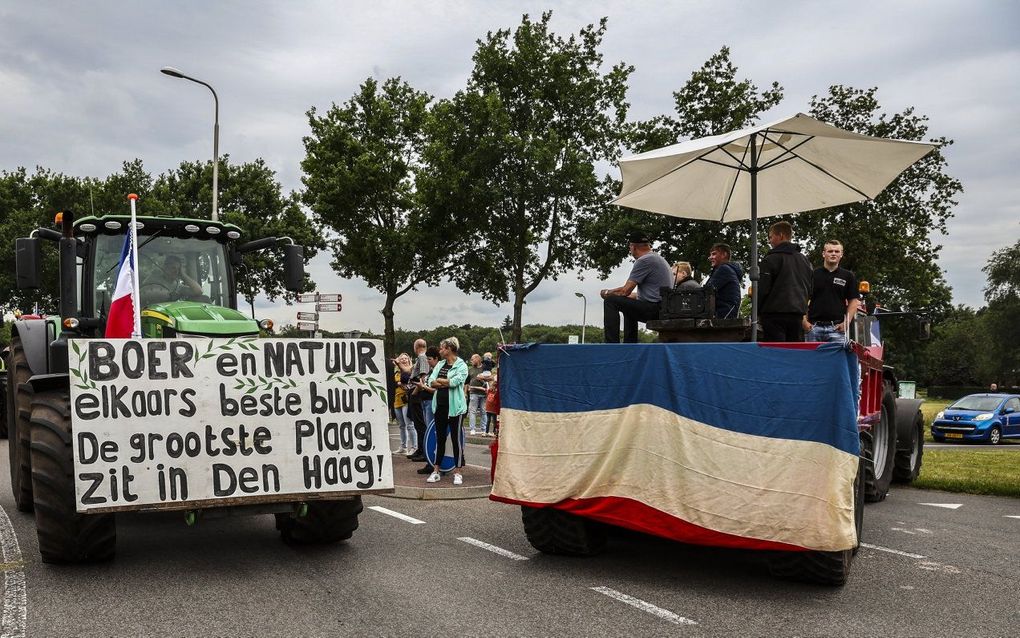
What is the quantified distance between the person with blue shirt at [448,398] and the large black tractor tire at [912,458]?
5973mm

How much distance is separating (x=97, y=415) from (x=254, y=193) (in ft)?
117

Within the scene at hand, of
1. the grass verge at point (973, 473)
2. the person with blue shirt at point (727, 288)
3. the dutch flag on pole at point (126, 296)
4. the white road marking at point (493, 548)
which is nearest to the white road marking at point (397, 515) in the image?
the white road marking at point (493, 548)

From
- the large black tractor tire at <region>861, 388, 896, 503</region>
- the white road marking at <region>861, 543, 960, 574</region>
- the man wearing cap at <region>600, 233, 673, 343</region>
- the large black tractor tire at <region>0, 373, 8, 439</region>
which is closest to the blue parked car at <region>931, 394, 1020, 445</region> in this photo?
the large black tractor tire at <region>861, 388, 896, 503</region>

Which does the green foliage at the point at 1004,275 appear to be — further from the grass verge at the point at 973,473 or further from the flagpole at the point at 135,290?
the flagpole at the point at 135,290

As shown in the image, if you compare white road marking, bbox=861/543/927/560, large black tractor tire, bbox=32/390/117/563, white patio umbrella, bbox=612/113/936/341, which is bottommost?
white road marking, bbox=861/543/927/560

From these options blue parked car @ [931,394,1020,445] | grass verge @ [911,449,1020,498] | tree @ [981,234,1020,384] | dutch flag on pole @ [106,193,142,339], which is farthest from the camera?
tree @ [981,234,1020,384]

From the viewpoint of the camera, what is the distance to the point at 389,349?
33.9 metres

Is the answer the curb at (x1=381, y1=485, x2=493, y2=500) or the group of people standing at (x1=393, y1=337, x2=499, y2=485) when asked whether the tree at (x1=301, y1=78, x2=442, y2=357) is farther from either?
the curb at (x1=381, y1=485, x2=493, y2=500)

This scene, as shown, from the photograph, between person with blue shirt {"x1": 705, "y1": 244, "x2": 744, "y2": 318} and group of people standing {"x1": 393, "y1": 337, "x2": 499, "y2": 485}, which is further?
group of people standing {"x1": 393, "y1": 337, "x2": 499, "y2": 485}

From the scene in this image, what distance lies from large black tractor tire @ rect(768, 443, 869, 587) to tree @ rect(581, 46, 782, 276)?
20.3 m

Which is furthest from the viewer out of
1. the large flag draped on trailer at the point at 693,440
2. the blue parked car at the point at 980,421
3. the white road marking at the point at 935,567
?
the blue parked car at the point at 980,421

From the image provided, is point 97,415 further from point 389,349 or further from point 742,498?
point 389,349

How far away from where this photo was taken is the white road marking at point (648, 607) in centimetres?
519

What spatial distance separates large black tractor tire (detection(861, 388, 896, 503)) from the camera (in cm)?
1020
